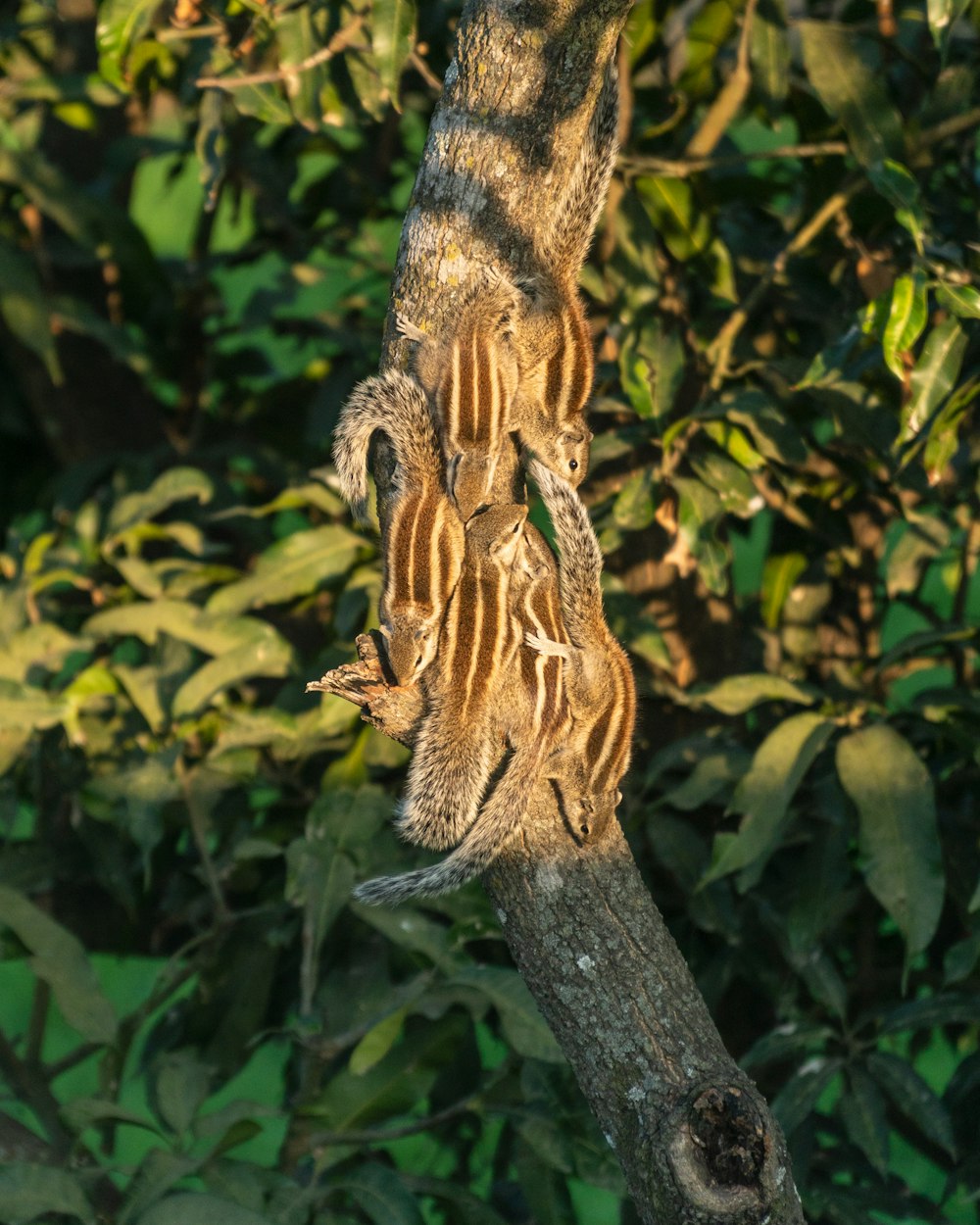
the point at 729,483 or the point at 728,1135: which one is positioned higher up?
the point at 729,483

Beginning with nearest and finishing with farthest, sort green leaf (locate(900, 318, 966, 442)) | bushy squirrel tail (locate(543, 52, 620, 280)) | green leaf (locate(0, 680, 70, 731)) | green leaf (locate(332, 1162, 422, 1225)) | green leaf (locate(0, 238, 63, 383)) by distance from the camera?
bushy squirrel tail (locate(543, 52, 620, 280))
green leaf (locate(900, 318, 966, 442))
green leaf (locate(332, 1162, 422, 1225))
green leaf (locate(0, 680, 70, 731))
green leaf (locate(0, 238, 63, 383))

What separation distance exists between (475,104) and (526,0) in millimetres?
104

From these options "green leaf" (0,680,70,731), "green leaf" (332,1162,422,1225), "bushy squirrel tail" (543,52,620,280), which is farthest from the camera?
"green leaf" (0,680,70,731)

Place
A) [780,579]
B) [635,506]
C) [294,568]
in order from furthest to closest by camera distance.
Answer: [780,579] < [294,568] < [635,506]

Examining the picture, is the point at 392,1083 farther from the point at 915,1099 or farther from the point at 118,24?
the point at 118,24

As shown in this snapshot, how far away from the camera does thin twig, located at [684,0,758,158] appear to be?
2.34 m

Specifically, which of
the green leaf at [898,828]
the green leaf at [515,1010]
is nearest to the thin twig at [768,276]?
the green leaf at [898,828]

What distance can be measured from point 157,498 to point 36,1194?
1.15 m

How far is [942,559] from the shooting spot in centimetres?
255

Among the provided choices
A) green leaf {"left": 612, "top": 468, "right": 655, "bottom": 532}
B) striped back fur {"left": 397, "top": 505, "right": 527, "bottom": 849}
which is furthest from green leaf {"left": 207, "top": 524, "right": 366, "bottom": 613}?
striped back fur {"left": 397, "top": 505, "right": 527, "bottom": 849}

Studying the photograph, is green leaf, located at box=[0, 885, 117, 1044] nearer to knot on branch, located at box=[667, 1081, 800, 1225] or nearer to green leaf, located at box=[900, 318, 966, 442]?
knot on branch, located at box=[667, 1081, 800, 1225]

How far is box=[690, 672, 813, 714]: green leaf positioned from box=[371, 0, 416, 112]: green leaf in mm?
942

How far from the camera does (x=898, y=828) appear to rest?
1.88 metres

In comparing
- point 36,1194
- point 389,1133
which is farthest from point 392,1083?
Result: point 36,1194
